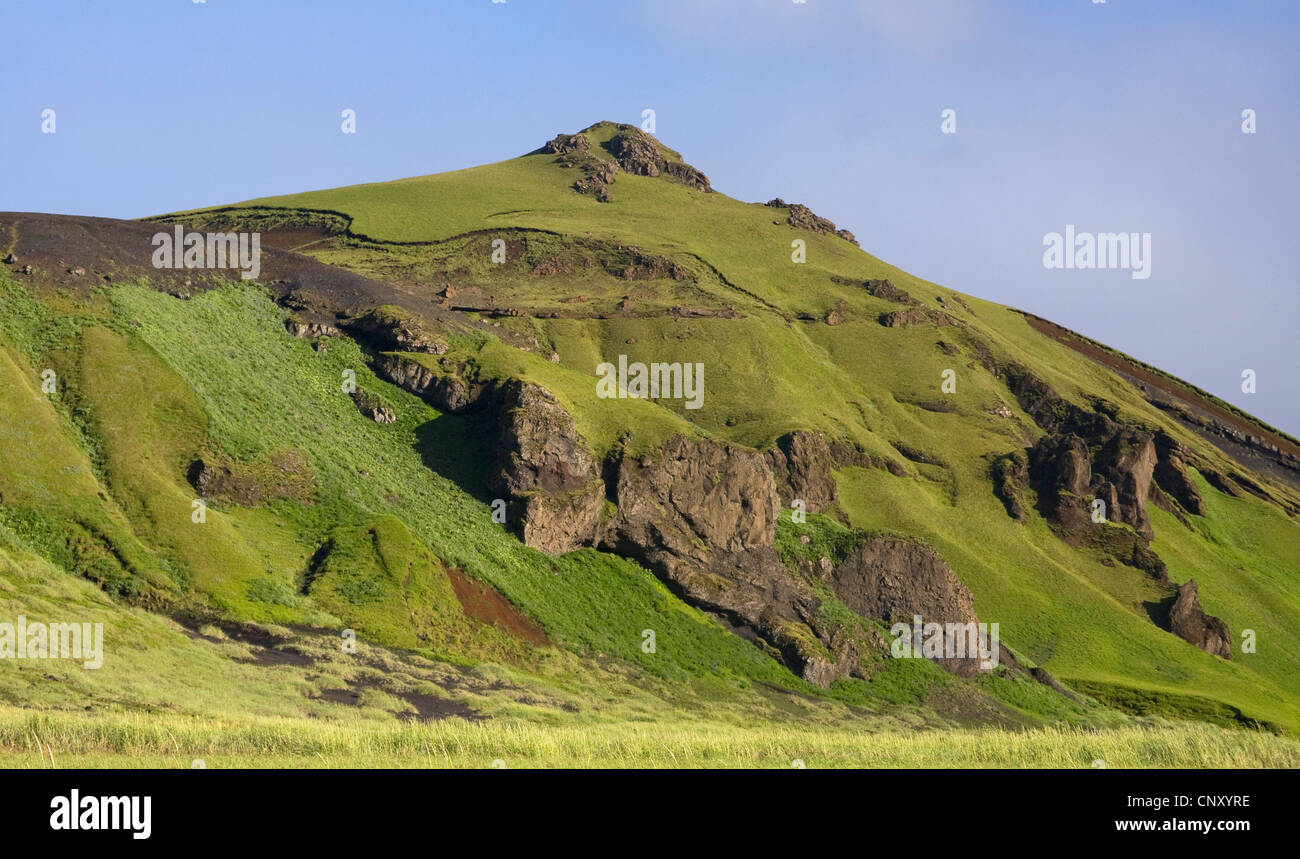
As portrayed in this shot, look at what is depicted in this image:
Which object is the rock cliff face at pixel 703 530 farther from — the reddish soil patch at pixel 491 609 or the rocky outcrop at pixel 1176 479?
the rocky outcrop at pixel 1176 479

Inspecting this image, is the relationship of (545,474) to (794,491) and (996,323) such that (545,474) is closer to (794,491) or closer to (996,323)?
(794,491)

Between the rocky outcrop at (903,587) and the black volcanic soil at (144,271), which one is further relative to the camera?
the rocky outcrop at (903,587)

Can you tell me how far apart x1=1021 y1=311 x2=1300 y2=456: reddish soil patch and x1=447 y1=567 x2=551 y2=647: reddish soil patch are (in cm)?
14854

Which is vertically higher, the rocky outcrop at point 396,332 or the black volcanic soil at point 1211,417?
the rocky outcrop at point 396,332

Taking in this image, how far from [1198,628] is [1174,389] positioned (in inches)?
3736

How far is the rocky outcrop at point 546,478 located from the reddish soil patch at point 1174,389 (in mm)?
136446

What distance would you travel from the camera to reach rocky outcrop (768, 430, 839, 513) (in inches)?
4186

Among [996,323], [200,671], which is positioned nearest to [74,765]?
[200,671]

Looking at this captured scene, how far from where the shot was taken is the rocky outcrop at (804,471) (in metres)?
106

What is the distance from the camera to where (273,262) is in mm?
103125

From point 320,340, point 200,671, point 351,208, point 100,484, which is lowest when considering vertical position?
point 200,671

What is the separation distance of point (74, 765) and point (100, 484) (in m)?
38.4

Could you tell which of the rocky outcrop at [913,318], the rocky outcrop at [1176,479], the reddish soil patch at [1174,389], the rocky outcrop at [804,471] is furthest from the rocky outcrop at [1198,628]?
the reddish soil patch at [1174,389]

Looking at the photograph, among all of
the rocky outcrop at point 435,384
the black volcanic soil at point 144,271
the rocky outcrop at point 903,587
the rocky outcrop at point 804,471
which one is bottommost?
the rocky outcrop at point 903,587
